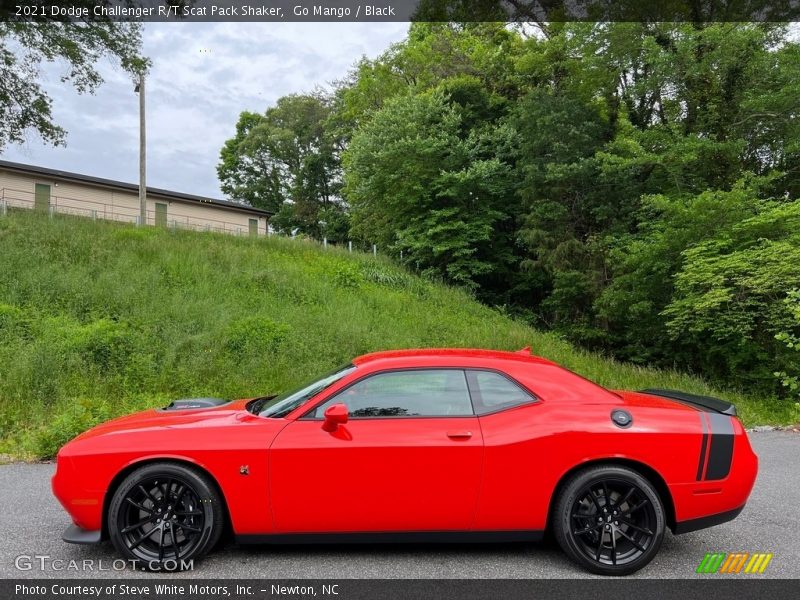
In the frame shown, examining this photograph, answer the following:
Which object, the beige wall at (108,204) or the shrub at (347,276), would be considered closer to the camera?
the shrub at (347,276)

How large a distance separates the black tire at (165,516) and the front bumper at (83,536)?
8 cm

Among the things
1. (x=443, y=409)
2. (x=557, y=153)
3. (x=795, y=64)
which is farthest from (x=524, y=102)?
(x=443, y=409)

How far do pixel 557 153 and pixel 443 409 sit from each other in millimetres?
18501

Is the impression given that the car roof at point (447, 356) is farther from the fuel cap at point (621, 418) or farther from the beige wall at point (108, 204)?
the beige wall at point (108, 204)

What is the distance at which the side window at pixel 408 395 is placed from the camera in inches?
140

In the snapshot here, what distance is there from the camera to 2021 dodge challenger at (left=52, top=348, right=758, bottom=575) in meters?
3.35

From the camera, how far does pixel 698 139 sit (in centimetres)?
1524

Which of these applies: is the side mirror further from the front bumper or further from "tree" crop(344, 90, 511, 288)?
"tree" crop(344, 90, 511, 288)

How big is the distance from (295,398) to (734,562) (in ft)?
10.4

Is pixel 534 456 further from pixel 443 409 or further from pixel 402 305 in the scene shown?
pixel 402 305

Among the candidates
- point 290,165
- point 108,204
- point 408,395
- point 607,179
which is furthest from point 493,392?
point 290,165

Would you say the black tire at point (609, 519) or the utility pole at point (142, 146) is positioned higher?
the utility pole at point (142, 146)

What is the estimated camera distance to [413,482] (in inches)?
132

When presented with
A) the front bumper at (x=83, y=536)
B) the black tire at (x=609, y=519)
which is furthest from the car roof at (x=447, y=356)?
the front bumper at (x=83, y=536)
